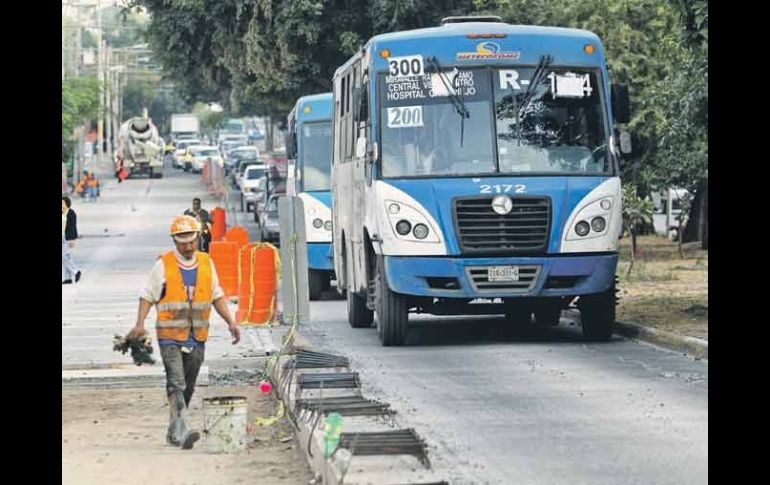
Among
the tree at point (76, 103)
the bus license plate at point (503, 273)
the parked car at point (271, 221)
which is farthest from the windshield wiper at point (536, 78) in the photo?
the tree at point (76, 103)

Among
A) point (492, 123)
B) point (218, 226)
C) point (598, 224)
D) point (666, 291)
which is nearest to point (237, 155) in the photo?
point (218, 226)

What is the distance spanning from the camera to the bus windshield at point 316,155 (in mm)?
29641

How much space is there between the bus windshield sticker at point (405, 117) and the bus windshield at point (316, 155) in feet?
33.9

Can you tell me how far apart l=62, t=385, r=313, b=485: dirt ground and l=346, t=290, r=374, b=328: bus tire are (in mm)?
6457

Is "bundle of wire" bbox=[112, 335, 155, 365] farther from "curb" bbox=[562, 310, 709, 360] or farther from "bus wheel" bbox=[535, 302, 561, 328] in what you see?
"bus wheel" bbox=[535, 302, 561, 328]

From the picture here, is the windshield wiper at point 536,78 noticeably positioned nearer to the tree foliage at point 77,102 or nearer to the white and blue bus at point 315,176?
the white and blue bus at point 315,176

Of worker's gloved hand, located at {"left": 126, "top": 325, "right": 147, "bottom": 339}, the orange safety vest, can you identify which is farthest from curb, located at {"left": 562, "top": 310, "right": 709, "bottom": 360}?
worker's gloved hand, located at {"left": 126, "top": 325, "right": 147, "bottom": 339}

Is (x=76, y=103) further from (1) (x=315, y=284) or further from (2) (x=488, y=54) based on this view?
(2) (x=488, y=54)

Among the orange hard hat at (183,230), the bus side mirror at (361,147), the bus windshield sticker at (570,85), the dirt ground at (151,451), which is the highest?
the bus windshield sticker at (570,85)
